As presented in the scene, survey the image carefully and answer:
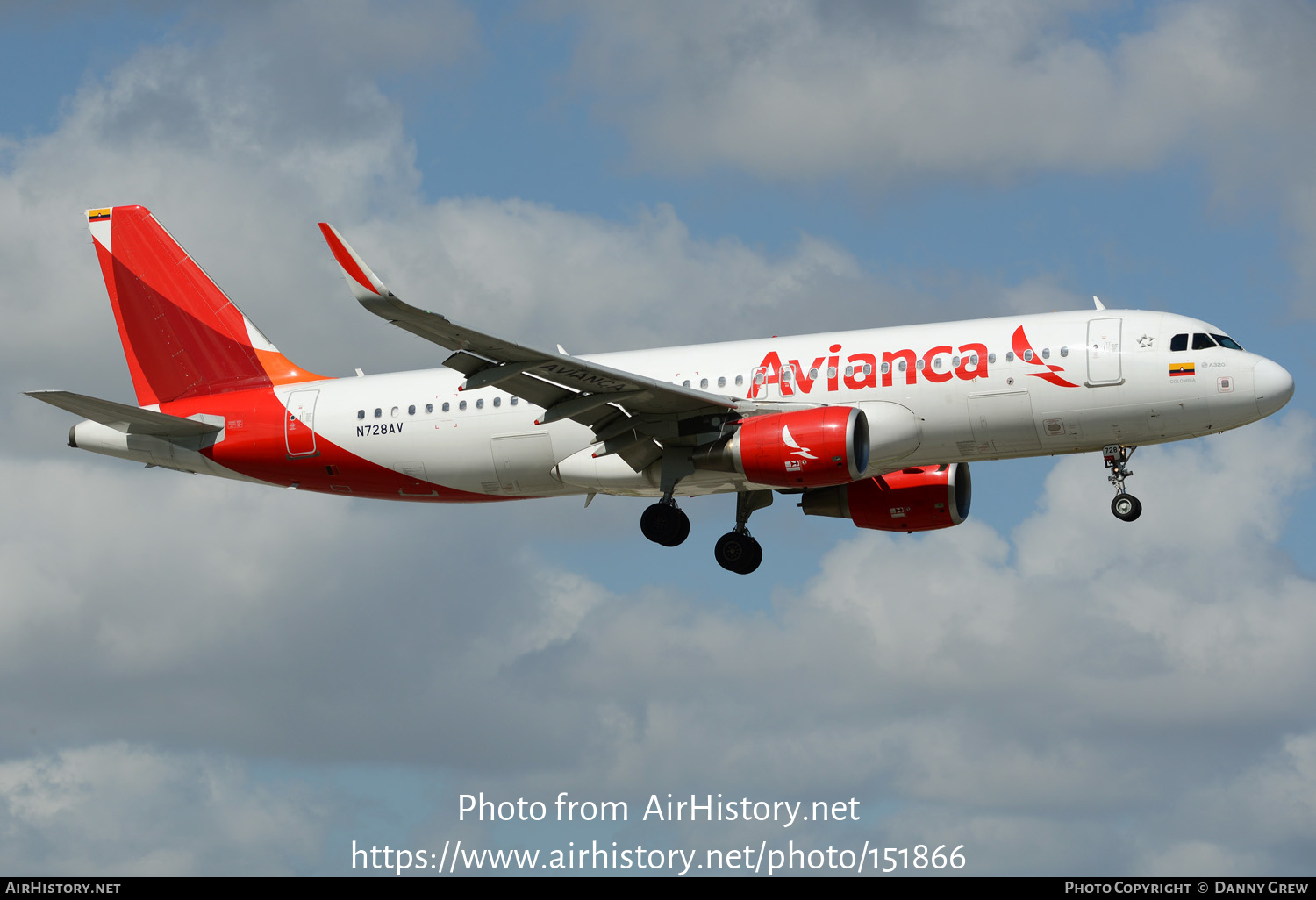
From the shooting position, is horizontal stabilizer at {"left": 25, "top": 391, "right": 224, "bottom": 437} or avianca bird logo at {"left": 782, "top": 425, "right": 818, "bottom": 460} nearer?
avianca bird logo at {"left": 782, "top": 425, "right": 818, "bottom": 460}

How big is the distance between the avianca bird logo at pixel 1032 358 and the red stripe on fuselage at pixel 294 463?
1371 centimetres

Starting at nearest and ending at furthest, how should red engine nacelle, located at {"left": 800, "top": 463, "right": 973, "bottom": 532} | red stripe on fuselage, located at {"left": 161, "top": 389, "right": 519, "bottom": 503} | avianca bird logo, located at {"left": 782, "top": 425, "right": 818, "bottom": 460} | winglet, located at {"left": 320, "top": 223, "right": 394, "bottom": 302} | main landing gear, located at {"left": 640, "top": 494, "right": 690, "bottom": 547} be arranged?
1. winglet, located at {"left": 320, "top": 223, "right": 394, "bottom": 302}
2. avianca bird logo, located at {"left": 782, "top": 425, "right": 818, "bottom": 460}
3. main landing gear, located at {"left": 640, "top": 494, "right": 690, "bottom": 547}
4. red stripe on fuselage, located at {"left": 161, "top": 389, "right": 519, "bottom": 503}
5. red engine nacelle, located at {"left": 800, "top": 463, "right": 973, "bottom": 532}

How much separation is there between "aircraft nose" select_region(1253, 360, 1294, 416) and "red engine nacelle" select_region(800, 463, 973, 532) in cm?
874

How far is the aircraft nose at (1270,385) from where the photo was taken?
35.5 m

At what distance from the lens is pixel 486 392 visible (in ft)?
132

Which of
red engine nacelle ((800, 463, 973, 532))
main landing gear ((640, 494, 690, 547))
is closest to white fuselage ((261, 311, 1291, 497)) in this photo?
main landing gear ((640, 494, 690, 547))

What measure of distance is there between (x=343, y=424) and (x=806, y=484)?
13033 mm

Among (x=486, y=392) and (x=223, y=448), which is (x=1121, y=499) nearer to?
(x=486, y=392)

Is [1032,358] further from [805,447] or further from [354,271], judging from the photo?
[354,271]

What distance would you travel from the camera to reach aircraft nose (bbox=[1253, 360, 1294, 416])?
35469 mm

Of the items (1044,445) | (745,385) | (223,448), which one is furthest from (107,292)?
(1044,445)

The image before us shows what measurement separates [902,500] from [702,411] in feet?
25.8

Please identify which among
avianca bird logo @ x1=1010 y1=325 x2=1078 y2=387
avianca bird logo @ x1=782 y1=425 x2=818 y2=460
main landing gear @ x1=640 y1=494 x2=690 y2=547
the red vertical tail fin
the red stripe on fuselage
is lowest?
main landing gear @ x1=640 y1=494 x2=690 y2=547

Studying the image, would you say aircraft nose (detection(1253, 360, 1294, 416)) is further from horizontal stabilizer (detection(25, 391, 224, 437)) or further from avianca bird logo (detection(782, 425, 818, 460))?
horizontal stabilizer (detection(25, 391, 224, 437))
